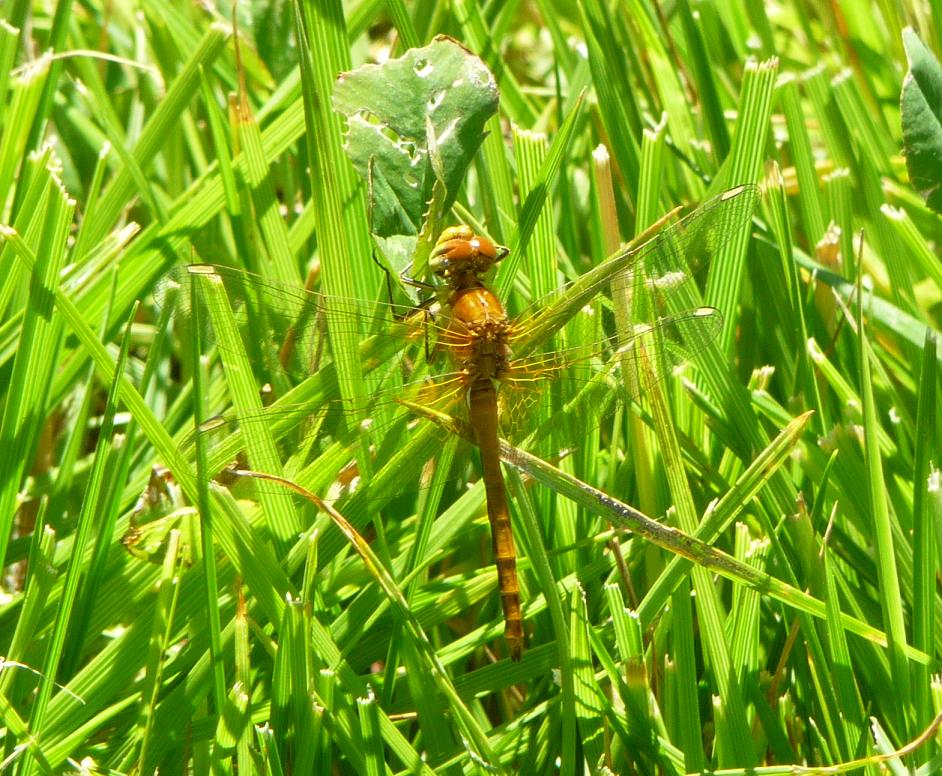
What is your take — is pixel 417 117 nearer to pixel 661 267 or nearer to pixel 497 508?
pixel 661 267

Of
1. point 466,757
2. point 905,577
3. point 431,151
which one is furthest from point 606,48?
point 466,757

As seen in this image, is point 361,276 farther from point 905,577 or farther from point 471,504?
point 905,577

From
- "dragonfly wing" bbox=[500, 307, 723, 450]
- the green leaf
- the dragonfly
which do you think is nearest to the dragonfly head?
the dragonfly

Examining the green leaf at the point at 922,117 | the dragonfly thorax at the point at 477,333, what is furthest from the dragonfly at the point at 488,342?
the green leaf at the point at 922,117

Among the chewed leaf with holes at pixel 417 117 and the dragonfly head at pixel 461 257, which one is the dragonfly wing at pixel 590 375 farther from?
the chewed leaf with holes at pixel 417 117

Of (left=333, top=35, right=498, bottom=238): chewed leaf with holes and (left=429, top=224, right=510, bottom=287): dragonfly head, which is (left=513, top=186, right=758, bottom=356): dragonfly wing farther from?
Answer: (left=333, top=35, right=498, bottom=238): chewed leaf with holes

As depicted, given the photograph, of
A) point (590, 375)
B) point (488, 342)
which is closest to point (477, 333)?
point (488, 342)

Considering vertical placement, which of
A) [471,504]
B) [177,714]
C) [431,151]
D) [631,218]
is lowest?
[177,714]
